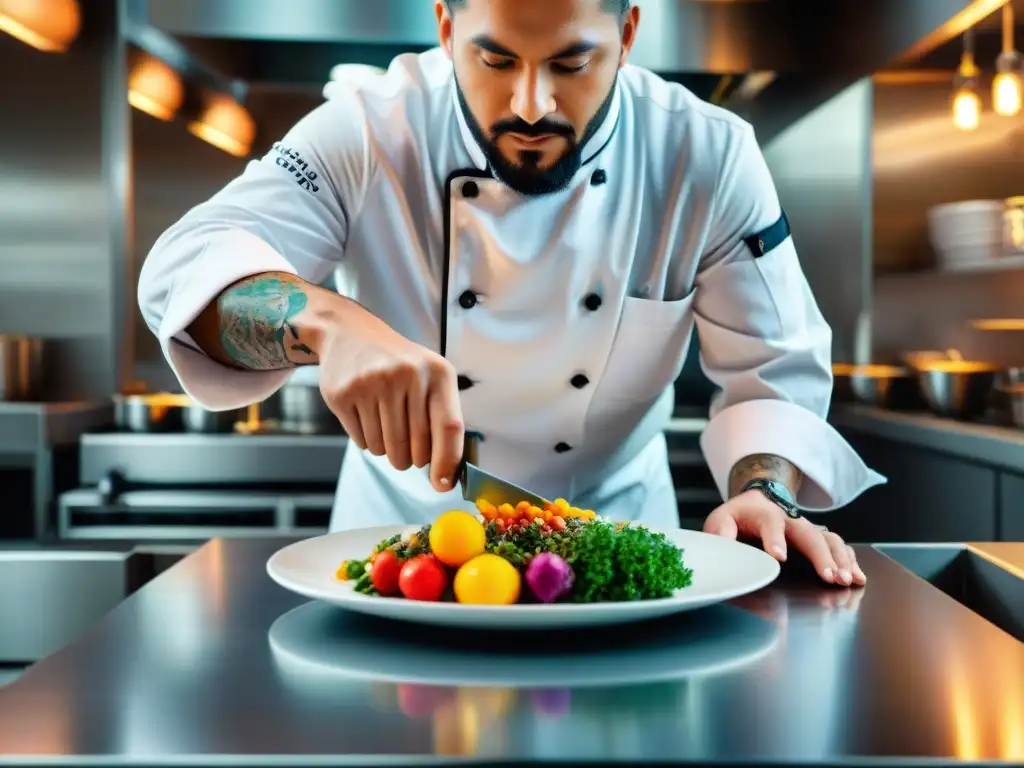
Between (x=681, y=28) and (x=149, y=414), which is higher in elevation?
(x=681, y=28)

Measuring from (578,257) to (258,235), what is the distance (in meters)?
0.46

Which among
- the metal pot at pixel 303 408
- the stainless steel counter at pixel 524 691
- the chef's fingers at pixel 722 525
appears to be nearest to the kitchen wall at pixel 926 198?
the metal pot at pixel 303 408

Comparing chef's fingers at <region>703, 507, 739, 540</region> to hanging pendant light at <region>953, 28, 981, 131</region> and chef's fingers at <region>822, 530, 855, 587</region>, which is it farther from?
hanging pendant light at <region>953, 28, 981, 131</region>

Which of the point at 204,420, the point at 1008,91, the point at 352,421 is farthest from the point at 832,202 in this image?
the point at 352,421

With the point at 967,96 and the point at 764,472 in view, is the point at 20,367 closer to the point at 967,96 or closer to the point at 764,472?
the point at 764,472

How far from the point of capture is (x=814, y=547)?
3.64 feet

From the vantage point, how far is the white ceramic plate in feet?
2.60

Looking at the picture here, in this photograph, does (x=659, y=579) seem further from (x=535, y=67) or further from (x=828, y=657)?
(x=535, y=67)

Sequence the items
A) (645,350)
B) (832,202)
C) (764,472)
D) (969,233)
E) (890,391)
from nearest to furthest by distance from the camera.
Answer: (764,472) → (645,350) → (969,233) → (890,391) → (832,202)

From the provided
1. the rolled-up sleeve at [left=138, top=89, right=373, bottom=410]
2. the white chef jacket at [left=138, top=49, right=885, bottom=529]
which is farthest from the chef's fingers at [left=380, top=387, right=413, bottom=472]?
the white chef jacket at [left=138, top=49, right=885, bottom=529]

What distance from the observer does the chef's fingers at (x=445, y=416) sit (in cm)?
91

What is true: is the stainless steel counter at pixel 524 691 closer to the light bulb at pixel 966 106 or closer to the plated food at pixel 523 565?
the plated food at pixel 523 565

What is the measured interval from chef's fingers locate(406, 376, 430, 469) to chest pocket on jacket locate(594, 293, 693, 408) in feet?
2.42

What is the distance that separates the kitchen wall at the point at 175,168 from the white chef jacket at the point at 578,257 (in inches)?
80.5
